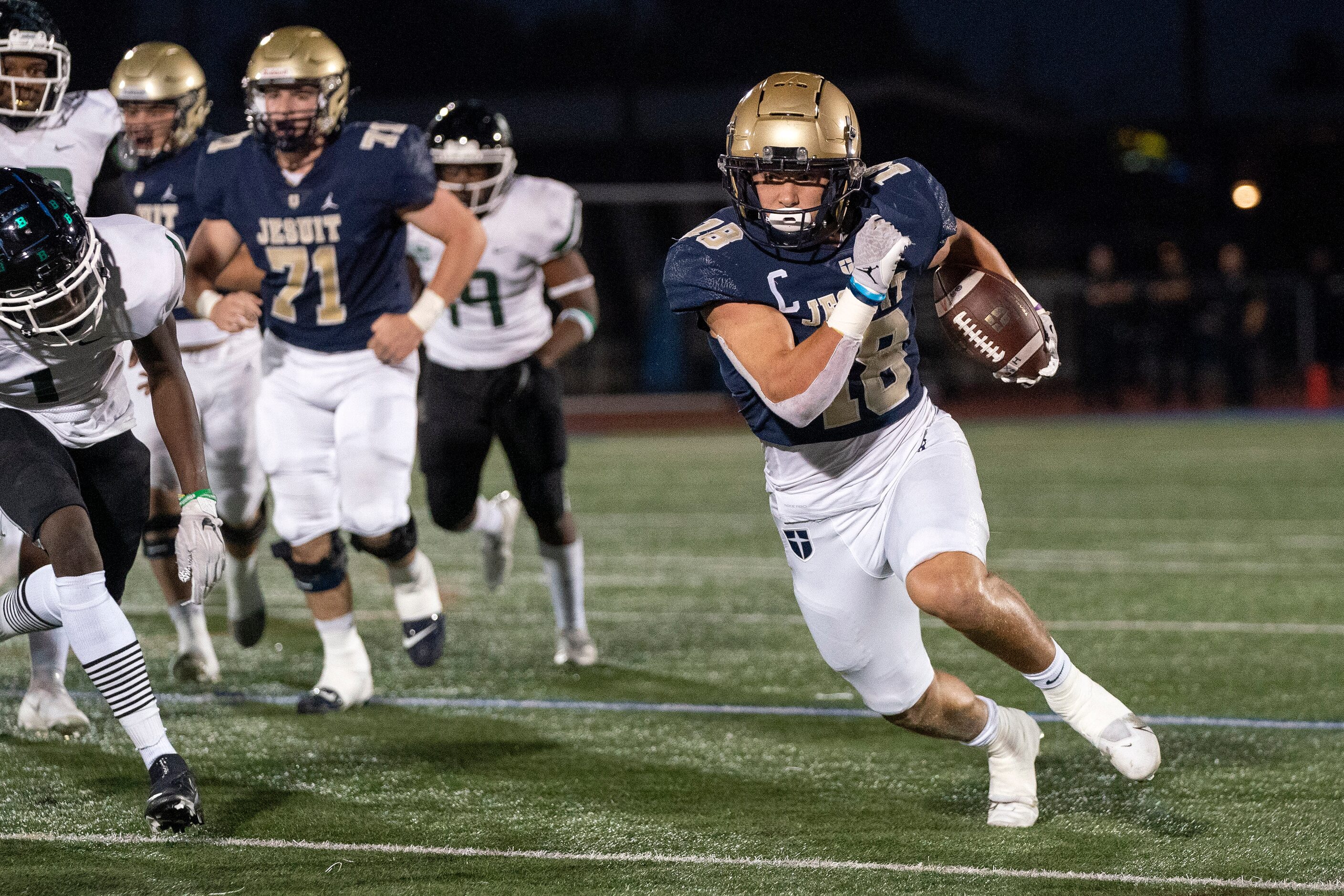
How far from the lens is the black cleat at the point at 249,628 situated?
5.48 meters

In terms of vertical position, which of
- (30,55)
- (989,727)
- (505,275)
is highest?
(30,55)

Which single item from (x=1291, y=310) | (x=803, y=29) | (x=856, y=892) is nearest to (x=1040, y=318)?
(x=856, y=892)

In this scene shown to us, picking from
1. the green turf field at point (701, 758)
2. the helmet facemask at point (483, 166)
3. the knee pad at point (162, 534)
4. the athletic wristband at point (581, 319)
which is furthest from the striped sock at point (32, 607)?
the athletic wristband at point (581, 319)

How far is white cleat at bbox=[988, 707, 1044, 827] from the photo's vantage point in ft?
11.5

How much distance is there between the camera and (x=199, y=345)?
5.42m

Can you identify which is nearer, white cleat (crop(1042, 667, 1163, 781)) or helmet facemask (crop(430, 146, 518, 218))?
white cleat (crop(1042, 667, 1163, 781))

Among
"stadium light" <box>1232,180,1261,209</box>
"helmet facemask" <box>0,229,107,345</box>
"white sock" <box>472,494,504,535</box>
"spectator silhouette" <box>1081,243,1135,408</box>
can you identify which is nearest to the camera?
"helmet facemask" <box>0,229,107,345</box>

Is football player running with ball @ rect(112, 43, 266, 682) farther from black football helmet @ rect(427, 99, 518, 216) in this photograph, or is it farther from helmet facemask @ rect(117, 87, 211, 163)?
black football helmet @ rect(427, 99, 518, 216)

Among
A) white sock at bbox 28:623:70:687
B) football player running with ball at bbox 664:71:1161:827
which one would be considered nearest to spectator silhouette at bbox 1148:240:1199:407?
football player running with ball at bbox 664:71:1161:827

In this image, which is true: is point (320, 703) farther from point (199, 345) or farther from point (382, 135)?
point (382, 135)

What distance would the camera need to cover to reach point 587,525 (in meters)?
8.96

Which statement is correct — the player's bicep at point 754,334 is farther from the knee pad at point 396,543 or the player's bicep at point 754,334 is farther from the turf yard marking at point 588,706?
the knee pad at point 396,543

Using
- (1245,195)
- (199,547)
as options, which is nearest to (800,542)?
(199,547)

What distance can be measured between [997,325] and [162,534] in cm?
284
